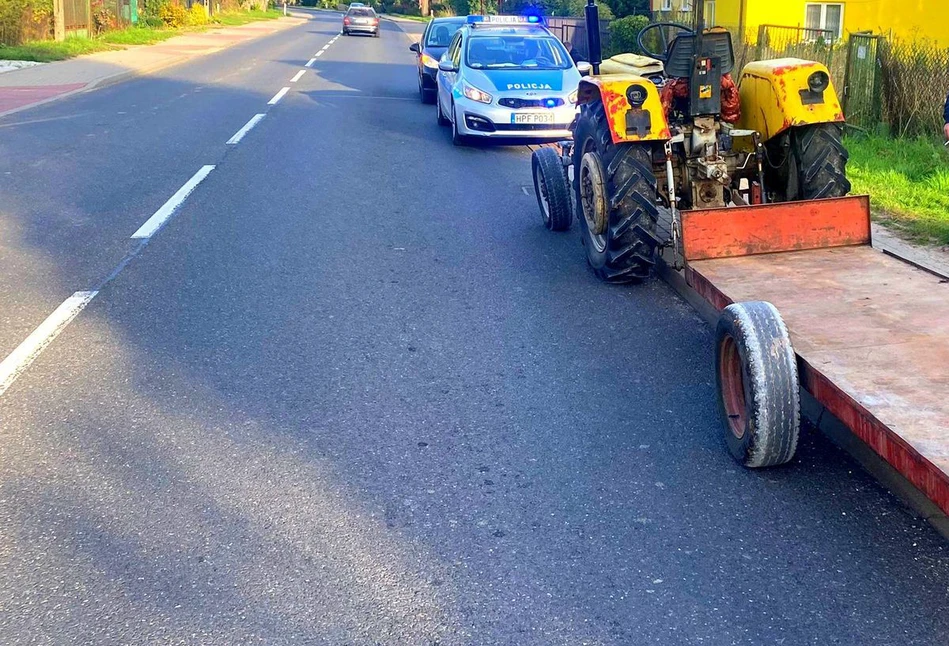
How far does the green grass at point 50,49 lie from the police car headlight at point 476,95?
1827 cm

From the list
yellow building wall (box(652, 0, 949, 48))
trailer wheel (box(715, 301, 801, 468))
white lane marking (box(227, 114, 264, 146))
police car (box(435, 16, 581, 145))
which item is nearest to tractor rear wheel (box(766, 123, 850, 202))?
trailer wheel (box(715, 301, 801, 468))

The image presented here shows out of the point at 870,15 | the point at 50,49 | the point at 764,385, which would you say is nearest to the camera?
the point at 764,385

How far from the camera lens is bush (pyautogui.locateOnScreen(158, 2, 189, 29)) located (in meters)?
46.4

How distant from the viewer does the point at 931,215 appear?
894cm

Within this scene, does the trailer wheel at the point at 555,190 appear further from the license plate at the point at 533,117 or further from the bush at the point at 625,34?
the bush at the point at 625,34

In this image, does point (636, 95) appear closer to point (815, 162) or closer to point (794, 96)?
point (794, 96)

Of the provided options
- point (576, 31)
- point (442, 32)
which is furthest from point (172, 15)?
point (442, 32)

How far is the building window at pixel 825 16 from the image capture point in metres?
24.4

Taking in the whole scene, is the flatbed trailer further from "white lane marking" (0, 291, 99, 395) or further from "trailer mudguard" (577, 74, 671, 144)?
"white lane marking" (0, 291, 99, 395)

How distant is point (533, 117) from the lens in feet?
45.1

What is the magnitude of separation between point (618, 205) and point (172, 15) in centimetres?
4487

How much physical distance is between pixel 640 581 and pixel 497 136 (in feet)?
35.3

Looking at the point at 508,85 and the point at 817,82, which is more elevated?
the point at 817,82

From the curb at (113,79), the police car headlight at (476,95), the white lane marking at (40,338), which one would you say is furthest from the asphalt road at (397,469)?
the curb at (113,79)
